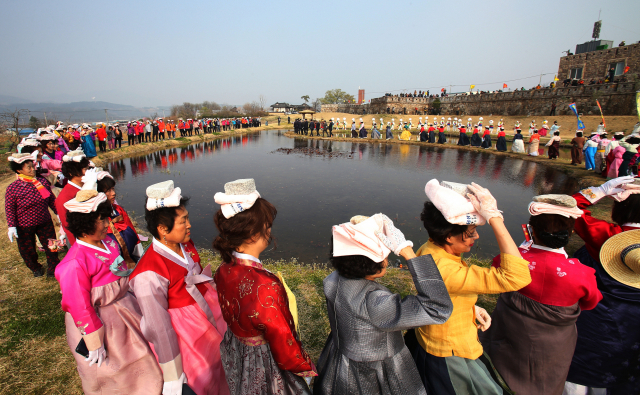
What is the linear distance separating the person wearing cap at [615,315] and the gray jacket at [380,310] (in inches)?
64.3

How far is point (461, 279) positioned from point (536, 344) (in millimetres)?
867

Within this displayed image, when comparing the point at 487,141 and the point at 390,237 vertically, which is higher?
the point at 487,141

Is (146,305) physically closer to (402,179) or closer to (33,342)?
(33,342)

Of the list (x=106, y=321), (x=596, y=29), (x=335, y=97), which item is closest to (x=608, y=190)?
(x=106, y=321)

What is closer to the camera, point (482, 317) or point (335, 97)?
point (482, 317)

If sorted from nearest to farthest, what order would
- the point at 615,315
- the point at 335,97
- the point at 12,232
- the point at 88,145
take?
the point at 615,315 < the point at 12,232 < the point at 88,145 < the point at 335,97

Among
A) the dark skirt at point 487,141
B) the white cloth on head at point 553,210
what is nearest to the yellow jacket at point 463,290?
Answer: the white cloth on head at point 553,210

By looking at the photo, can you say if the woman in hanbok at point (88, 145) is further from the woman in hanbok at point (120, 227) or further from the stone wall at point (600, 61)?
the stone wall at point (600, 61)

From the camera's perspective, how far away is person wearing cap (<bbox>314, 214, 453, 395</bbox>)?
1290mm

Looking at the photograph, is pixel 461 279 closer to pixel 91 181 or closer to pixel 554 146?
pixel 91 181

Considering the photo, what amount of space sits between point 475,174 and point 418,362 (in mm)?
11089

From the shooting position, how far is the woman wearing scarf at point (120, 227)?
2867mm

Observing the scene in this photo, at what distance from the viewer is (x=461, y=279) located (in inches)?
59.4

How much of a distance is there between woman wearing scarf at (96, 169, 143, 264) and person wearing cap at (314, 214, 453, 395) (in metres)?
2.39
